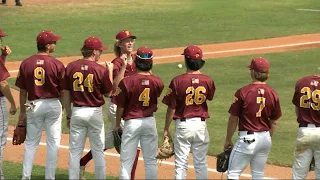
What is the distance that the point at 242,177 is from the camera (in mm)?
11242

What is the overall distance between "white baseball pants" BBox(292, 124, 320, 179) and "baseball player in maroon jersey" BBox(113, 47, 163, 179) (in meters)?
1.86

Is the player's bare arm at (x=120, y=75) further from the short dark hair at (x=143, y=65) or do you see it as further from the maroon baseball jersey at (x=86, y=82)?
the short dark hair at (x=143, y=65)

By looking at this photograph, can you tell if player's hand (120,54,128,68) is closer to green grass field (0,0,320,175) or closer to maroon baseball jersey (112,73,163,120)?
maroon baseball jersey (112,73,163,120)

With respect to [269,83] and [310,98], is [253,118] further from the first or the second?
[269,83]

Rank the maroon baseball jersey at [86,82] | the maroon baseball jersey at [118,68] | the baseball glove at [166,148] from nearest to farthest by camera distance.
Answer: the maroon baseball jersey at [86,82], the baseball glove at [166,148], the maroon baseball jersey at [118,68]

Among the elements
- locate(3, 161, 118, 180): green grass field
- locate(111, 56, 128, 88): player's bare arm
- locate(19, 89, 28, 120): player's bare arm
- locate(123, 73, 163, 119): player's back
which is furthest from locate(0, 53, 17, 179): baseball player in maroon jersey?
locate(123, 73, 163, 119): player's back

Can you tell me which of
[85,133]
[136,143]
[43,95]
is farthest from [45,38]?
[136,143]

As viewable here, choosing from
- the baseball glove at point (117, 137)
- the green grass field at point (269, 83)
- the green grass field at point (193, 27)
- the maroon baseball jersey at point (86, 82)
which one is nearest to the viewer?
the maroon baseball jersey at point (86, 82)

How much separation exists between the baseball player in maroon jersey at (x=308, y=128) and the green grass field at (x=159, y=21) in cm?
1461

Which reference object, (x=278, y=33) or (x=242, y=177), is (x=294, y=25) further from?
(x=242, y=177)

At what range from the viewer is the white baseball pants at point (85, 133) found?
9672mm

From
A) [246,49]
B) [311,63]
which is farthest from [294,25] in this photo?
[311,63]

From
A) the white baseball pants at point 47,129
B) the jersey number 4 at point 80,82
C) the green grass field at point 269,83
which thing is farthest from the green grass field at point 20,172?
the green grass field at point 269,83

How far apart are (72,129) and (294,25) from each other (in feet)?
65.8
